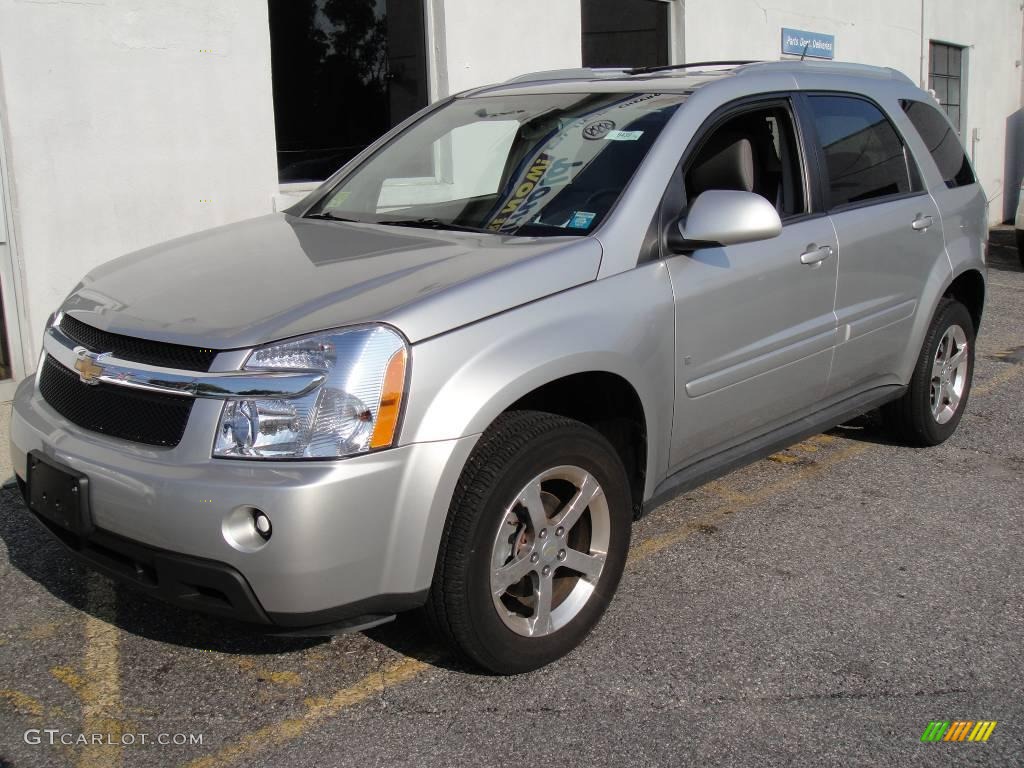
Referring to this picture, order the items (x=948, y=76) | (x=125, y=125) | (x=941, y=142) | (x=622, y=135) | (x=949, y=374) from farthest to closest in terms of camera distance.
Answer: (x=948, y=76) < (x=125, y=125) < (x=949, y=374) < (x=941, y=142) < (x=622, y=135)

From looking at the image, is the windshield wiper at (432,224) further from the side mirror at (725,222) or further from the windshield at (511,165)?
the side mirror at (725,222)

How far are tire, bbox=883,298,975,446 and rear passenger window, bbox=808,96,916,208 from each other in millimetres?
736

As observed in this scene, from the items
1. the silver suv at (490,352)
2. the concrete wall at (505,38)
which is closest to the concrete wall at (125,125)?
the concrete wall at (505,38)

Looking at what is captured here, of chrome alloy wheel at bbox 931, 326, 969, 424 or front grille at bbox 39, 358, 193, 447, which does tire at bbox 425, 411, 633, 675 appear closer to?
front grille at bbox 39, 358, 193, 447

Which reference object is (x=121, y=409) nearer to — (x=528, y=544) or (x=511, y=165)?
(x=528, y=544)

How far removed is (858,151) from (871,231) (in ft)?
1.26

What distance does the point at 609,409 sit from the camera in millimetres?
3592

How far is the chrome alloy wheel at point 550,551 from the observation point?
3.15 meters

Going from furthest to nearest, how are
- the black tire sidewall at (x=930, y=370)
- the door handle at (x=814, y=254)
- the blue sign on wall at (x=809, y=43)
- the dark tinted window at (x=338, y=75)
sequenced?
1. the blue sign on wall at (x=809, y=43)
2. the dark tinted window at (x=338, y=75)
3. the black tire sidewall at (x=930, y=370)
4. the door handle at (x=814, y=254)

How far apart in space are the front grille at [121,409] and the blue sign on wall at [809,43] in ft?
33.5

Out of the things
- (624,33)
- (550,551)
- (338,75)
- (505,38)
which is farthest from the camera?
(624,33)

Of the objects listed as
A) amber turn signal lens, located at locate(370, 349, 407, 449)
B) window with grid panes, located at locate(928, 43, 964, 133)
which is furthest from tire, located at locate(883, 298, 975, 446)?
window with grid panes, located at locate(928, 43, 964, 133)

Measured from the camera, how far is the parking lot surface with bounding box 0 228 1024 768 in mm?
2941

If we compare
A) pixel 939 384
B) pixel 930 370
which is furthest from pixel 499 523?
pixel 939 384
